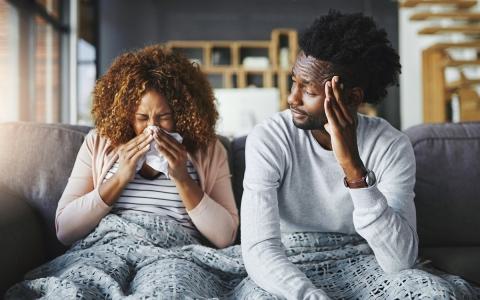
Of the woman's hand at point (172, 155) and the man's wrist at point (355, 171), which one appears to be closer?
the man's wrist at point (355, 171)

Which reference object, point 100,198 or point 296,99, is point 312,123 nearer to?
point 296,99

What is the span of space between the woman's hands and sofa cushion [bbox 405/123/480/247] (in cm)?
A: 50

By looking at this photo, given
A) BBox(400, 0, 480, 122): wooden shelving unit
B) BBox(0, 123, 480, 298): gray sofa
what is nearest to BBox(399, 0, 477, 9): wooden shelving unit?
BBox(400, 0, 480, 122): wooden shelving unit

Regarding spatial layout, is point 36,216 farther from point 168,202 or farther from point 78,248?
point 168,202

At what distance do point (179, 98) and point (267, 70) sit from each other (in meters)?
5.44

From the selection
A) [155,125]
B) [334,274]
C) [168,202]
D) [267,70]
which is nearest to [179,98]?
[155,125]

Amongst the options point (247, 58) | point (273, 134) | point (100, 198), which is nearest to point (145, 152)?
point (100, 198)

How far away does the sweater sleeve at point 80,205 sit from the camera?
149cm

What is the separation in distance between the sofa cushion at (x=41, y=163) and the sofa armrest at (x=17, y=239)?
0.10 feet

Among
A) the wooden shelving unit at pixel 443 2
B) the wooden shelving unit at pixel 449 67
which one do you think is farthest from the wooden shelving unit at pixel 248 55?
the wooden shelving unit at pixel 443 2

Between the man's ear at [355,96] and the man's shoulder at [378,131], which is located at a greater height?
the man's ear at [355,96]

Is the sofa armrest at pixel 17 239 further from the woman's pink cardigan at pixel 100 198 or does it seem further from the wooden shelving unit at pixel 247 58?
the wooden shelving unit at pixel 247 58

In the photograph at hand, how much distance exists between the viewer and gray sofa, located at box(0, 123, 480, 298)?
64.8 inches

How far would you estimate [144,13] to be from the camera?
7004 millimetres
